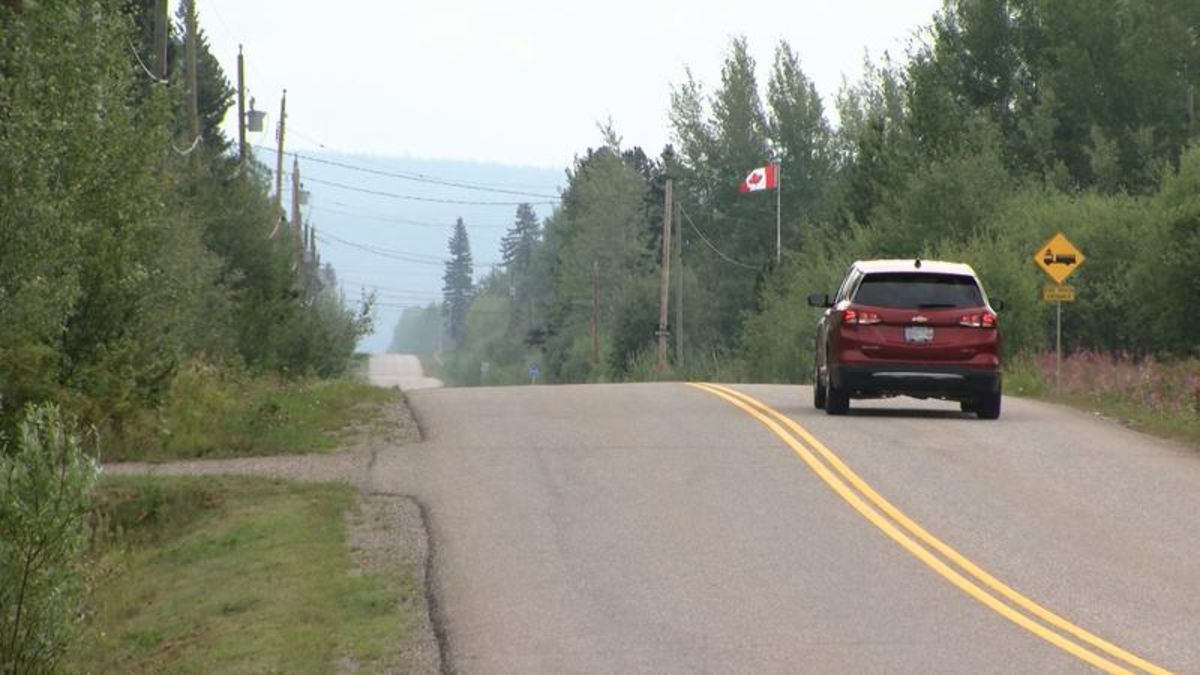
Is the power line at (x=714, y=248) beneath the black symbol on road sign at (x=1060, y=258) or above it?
above

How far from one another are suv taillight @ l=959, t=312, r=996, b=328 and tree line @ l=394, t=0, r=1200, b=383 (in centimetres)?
2056

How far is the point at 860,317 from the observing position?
85.4ft

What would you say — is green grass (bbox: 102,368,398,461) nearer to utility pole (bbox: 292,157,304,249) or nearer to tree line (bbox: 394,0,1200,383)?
tree line (bbox: 394,0,1200,383)

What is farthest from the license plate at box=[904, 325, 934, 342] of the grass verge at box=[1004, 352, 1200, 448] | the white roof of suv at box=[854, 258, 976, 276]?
the grass verge at box=[1004, 352, 1200, 448]

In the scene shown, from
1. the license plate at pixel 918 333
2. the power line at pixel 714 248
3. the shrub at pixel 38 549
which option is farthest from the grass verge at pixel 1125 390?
the power line at pixel 714 248

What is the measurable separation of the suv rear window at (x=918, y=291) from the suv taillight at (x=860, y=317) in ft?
0.56

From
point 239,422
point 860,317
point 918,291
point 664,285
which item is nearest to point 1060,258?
point 918,291

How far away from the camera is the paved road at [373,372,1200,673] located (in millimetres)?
12188

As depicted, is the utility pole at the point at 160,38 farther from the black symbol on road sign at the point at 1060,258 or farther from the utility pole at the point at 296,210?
the utility pole at the point at 296,210

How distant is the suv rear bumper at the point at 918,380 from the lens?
25.8 metres

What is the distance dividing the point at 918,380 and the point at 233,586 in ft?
39.8

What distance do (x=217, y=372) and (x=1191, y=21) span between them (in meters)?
53.9

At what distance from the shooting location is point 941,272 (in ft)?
86.0

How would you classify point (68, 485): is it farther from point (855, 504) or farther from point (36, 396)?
point (36, 396)
